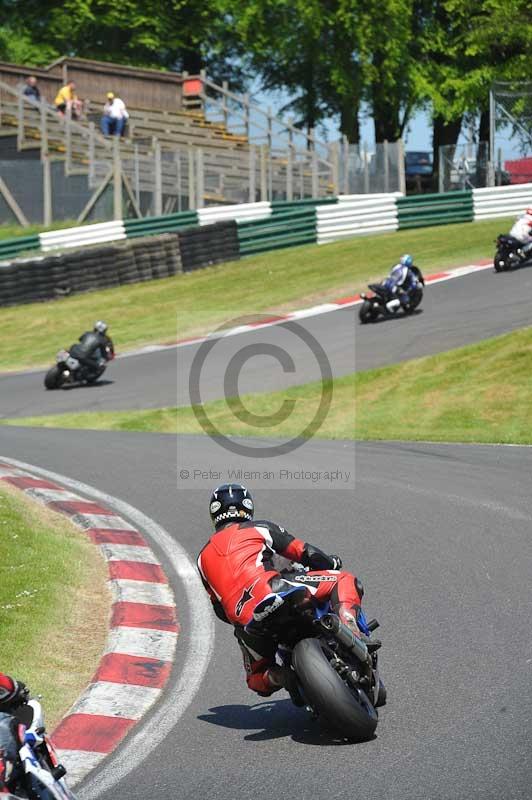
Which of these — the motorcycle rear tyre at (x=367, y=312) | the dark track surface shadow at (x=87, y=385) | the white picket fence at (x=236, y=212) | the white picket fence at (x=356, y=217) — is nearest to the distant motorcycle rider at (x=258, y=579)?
the dark track surface shadow at (x=87, y=385)

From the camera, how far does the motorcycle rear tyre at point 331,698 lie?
5.70 meters

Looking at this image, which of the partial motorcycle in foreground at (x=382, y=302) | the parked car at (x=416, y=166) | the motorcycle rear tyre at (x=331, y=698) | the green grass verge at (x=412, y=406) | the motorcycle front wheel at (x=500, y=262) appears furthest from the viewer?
the parked car at (x=416, y=166)

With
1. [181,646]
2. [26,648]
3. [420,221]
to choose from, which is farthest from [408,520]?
[420,221]

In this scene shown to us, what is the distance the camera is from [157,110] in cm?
4081

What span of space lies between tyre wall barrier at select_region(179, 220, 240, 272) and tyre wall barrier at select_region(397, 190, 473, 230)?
548cm

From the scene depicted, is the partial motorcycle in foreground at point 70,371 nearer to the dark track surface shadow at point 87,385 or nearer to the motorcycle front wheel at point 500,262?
the dark track surface shadow at point 87,385

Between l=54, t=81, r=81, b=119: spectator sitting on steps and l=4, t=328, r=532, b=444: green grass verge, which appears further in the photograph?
l=54, t=81, r=81, b=119: spectator sitting on steps

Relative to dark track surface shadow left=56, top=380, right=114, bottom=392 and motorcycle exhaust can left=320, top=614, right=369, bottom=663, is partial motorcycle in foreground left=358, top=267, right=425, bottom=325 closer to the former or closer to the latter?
dark track surface shadow left=56, top=380, right=114, bottom=392

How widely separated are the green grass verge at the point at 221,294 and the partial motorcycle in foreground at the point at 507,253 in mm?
2150

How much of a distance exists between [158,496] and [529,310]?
1162 cm

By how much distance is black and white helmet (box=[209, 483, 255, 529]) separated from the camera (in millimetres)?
6578

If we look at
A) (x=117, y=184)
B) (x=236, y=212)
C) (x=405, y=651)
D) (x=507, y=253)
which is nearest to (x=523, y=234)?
(x=507, y=253)

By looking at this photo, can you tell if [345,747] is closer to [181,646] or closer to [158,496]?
[181,646]

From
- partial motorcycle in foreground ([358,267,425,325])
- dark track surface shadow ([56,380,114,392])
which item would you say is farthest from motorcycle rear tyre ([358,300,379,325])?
dark track surface shadow ([56,380,114,392])
